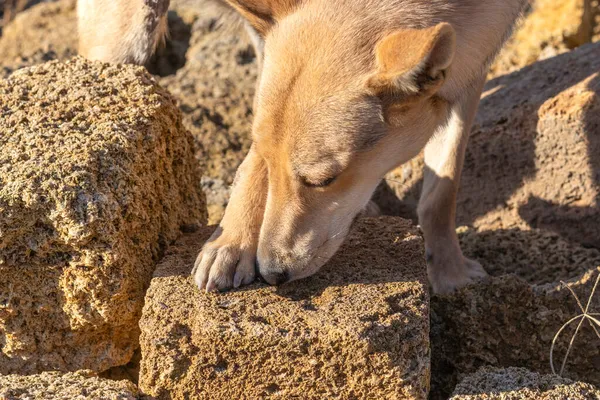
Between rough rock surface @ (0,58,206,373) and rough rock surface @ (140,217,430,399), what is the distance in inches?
11.6

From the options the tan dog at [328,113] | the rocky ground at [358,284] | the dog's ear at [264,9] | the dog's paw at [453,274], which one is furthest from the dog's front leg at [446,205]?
the dog's ear at [264,9]

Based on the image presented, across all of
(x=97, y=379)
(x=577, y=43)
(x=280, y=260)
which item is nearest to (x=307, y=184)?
(x=280, y=260)

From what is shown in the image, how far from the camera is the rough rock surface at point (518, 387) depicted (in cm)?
350

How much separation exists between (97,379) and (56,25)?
6.56 meters

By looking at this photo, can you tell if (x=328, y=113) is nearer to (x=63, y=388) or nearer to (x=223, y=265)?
(x=223, y=265)

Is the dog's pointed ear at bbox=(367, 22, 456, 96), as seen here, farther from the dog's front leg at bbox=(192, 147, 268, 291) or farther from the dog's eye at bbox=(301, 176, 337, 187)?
the dog's front leg at bbox=(192, 147, 268, 291)

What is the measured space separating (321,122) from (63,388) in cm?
164

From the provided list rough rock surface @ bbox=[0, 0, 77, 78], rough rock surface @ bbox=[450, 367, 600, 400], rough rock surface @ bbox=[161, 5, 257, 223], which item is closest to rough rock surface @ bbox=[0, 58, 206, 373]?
rough rock surface @ bbox=[161, 5, 257, 223]

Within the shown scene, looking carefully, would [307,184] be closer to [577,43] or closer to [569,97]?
[569,97]

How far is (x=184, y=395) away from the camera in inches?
141

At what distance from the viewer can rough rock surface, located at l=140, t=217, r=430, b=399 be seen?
11.3 ft

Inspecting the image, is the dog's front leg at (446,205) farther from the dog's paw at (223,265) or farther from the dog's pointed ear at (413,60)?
the dog's paw at (223,265)

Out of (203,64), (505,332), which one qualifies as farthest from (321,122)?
(203,64)

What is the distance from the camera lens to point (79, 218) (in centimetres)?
370
